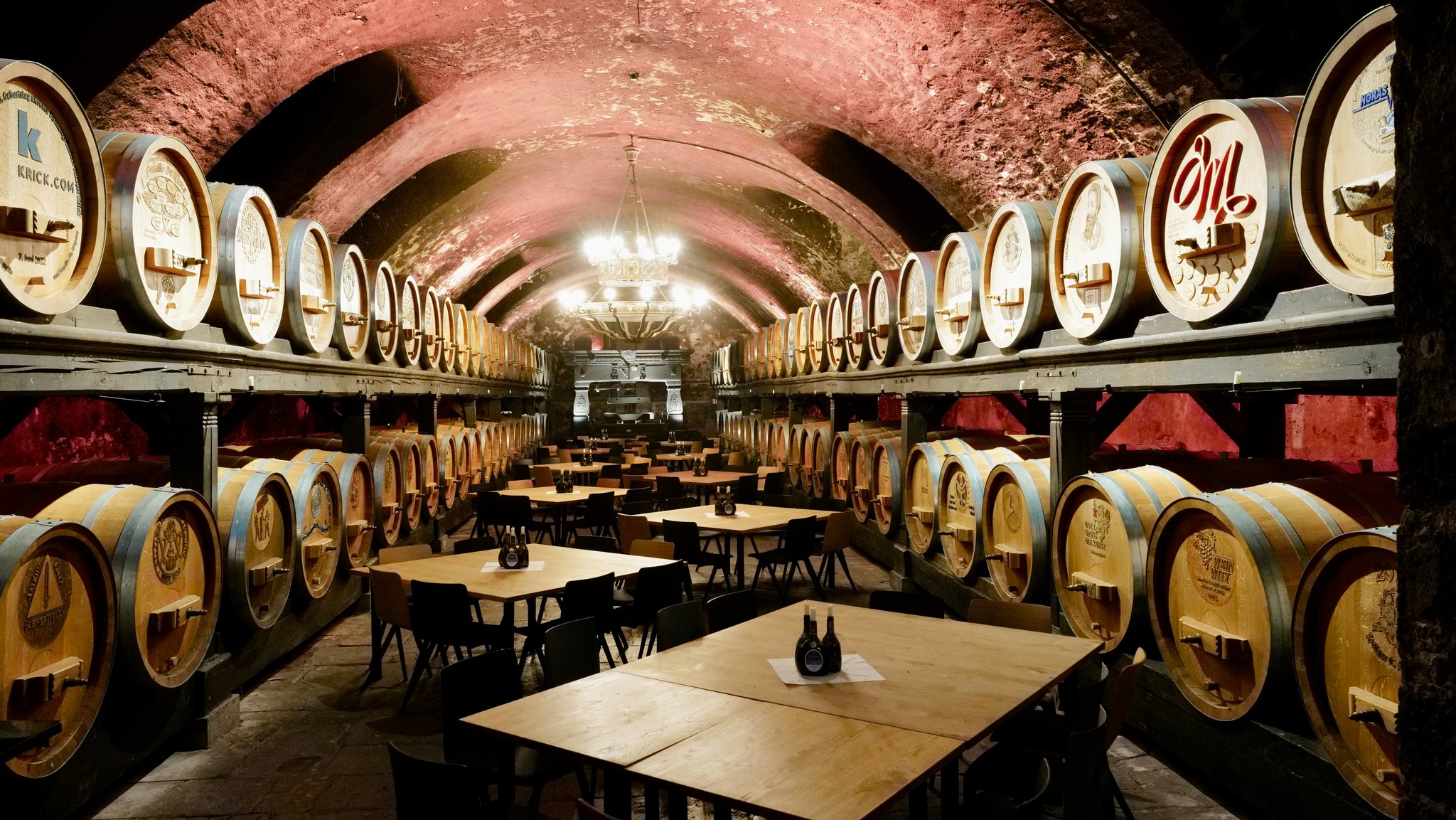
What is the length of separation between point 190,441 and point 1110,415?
14.4 ft

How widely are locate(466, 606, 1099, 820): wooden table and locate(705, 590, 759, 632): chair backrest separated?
0.99 feet

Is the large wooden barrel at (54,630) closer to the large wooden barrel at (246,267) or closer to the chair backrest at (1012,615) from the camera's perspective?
the large wooden barrel at (246,267)

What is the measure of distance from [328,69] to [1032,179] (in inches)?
199

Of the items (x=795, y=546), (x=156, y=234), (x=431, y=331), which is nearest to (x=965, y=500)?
(x=795, y=546)

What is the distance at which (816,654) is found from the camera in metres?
2.77

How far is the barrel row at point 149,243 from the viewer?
2.51 meters

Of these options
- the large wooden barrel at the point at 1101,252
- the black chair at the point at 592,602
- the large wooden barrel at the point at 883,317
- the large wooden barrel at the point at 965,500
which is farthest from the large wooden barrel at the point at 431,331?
the large wooden barrel at the point at 1101,252

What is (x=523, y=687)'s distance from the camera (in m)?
4.67

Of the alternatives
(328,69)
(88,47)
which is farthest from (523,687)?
(328,69)

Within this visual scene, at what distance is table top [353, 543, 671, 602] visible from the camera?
13.6 feet

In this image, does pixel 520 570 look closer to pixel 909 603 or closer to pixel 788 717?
pixel 909 603

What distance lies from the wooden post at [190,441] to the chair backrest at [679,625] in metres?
2.20

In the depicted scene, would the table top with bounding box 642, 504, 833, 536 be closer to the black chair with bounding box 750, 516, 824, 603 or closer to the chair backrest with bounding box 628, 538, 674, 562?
the black chair with bounding box 750, 516, 824, 603

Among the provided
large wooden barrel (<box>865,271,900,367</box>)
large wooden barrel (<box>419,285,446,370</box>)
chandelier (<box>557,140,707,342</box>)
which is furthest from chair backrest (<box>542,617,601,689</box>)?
chandelier (<box>557,140,707,342</box>)
